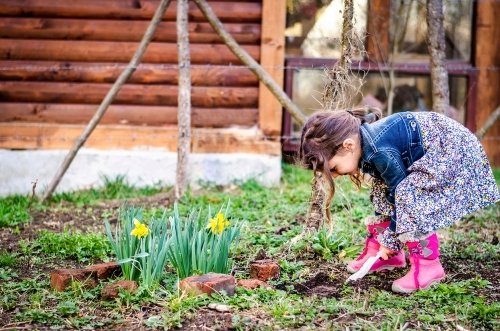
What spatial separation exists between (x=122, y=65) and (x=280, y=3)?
1.63m

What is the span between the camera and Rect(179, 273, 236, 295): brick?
10.7 feet

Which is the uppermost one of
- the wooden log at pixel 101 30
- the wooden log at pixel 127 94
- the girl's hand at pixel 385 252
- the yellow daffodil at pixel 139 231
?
the wooden log at pixel 101 30

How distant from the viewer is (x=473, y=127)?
759cm

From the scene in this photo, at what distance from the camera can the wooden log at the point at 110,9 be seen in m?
6.87

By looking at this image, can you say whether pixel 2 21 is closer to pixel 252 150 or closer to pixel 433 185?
pixel 252 150

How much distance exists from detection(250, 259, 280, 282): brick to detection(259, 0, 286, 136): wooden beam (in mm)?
3368

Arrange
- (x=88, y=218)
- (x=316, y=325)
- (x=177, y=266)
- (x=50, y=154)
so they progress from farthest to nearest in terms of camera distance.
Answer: (x=50, y=154)
(x=88, y=218)
(x=177, y=266)
(x=316, y=325)

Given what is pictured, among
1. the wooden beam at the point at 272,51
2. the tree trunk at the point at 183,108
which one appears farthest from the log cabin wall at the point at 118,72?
the tree trunk at the point at 183,108

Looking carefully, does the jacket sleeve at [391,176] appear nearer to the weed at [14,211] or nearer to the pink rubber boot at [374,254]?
the pink rubber boot at [374,254]

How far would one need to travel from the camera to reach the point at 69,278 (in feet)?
11.2

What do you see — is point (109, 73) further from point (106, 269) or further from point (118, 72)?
point (106, 269)

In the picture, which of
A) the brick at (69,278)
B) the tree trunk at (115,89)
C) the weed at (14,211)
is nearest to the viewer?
the brick at (69,278)

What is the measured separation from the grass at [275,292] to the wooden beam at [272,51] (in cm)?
162

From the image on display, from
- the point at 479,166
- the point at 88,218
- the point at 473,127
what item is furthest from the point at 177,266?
the point at 473,127
